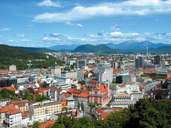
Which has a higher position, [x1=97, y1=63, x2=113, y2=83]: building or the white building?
[x1=97, y1=63, x2=113, y2=83]: building

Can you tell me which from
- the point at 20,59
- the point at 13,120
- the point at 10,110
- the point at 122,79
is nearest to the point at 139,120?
the point at 13,120

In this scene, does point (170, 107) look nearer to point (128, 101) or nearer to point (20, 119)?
point (20, 119)

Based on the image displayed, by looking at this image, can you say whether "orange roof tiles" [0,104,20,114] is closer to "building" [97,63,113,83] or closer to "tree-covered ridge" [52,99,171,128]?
"tree-covered ridge" [52,99,171,128]

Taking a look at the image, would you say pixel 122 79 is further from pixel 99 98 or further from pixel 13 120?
pixel 13 120

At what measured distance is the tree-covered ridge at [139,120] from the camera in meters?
19.2

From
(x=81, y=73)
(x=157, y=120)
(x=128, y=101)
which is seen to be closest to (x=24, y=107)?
(x=128, y=101)

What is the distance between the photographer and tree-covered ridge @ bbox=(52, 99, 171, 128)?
19203 mm

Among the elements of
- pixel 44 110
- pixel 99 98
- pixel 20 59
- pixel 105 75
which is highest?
pixel 20 59

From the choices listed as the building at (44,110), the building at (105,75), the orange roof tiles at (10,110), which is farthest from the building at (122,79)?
the orange roof tiles at (10,110)

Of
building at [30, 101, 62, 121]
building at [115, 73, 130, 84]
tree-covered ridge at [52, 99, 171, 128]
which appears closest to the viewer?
tree-covered ridge at [52, 99, 171, 128]

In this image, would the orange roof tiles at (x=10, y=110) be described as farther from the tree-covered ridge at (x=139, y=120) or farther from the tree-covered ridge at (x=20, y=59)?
the tree-covered ridge at (x=20, y=59)

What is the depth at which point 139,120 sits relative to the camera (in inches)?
770

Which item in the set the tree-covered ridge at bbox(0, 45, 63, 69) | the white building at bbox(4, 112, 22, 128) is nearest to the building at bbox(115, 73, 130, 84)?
the white building at bbox(4, 112, 22, 128)

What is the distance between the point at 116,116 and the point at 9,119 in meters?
7.17
